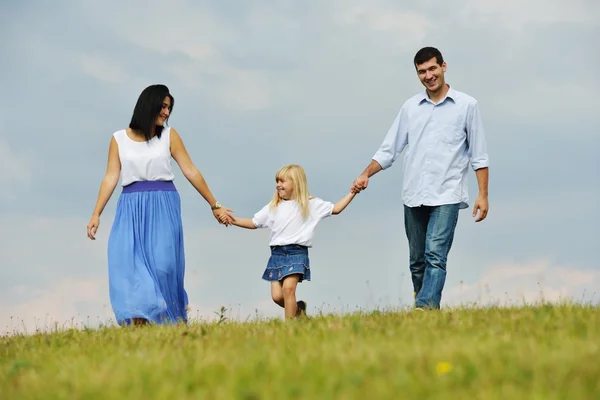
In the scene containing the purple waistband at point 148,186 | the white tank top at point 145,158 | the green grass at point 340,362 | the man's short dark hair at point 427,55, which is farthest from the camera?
the purple waistband at point 148,186

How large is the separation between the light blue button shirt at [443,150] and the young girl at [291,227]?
1114 millimetres

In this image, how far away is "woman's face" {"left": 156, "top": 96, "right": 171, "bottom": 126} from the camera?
10312 mm

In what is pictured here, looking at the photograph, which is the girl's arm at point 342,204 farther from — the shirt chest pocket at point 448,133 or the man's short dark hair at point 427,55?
the man's short dark hair at point 427,55

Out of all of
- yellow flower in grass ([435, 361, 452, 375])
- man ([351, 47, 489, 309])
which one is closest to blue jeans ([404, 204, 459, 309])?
man ([351, 47, 489, 309])

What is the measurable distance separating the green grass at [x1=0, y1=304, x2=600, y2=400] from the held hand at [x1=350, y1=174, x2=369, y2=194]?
264 cm

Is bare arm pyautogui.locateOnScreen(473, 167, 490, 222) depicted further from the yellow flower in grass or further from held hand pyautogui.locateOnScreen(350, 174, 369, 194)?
the yellow flower in grass

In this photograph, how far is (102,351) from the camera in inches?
283

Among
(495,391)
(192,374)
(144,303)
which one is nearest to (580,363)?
(495,391)

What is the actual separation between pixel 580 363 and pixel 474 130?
4.85m

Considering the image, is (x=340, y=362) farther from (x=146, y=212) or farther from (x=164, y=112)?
(x=164, y=112)

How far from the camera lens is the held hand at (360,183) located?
1047 centimetres

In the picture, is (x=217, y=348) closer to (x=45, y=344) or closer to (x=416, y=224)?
(x=45, y=344)

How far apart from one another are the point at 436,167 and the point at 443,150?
0.22m

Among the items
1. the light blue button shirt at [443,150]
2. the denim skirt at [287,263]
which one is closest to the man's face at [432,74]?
the light blue button shirt at [443,150]
